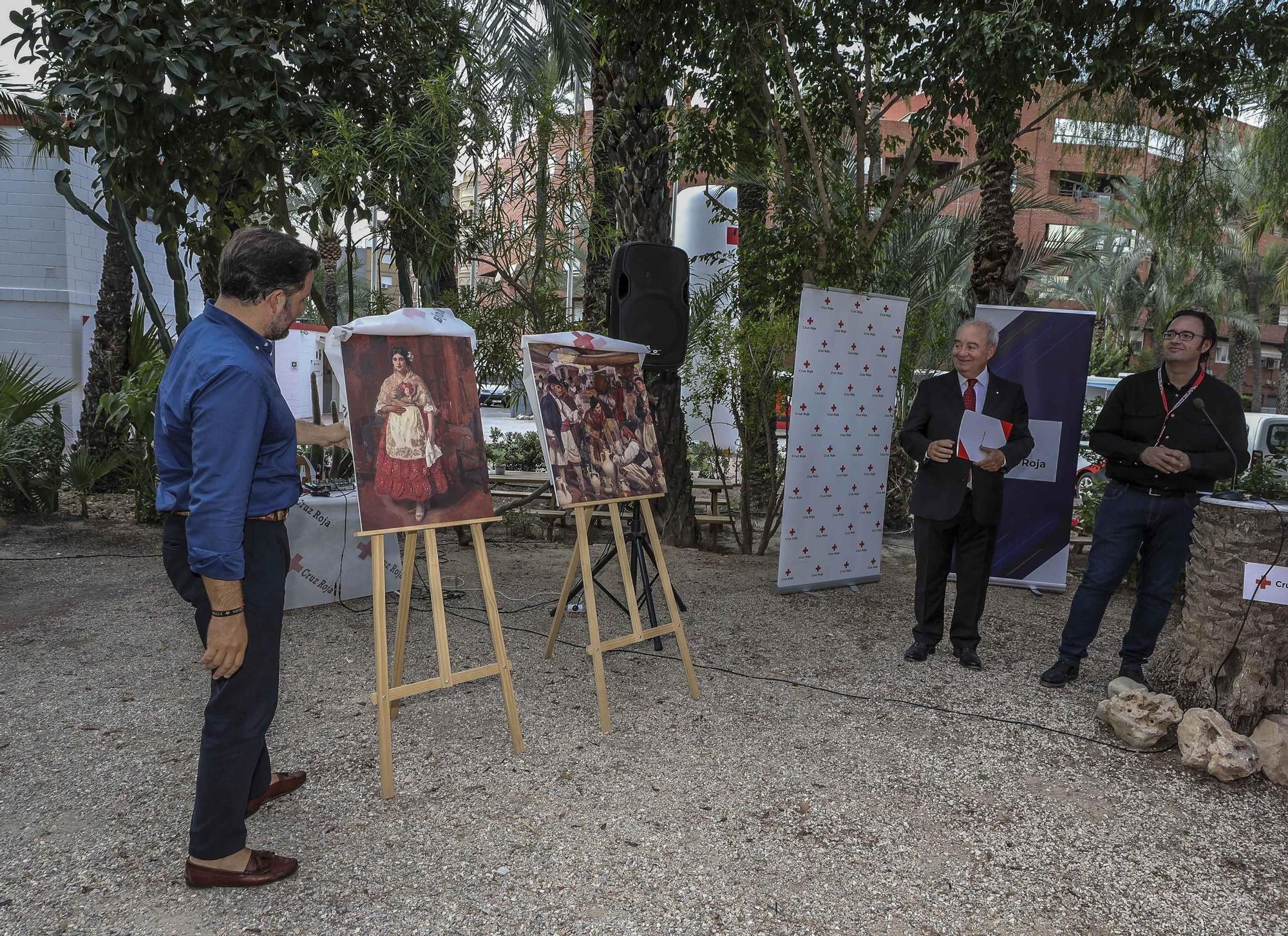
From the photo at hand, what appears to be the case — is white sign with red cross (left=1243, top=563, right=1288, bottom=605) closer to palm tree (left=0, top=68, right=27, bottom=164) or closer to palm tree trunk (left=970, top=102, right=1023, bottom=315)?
palm tree trunk (left=970, top=102, right=1023, bottom=315)

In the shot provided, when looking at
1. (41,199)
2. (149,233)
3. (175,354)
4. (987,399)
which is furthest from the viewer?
(149,233)

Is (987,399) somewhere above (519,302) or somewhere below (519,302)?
below

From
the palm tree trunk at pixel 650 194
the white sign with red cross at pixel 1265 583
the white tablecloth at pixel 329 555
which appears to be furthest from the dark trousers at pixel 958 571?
the white tablecloth at pixel 329 555

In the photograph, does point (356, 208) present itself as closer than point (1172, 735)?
No

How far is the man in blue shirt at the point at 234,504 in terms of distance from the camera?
2084 millimetres

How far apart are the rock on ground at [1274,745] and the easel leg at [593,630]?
2.48 m

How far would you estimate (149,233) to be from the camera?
10555mm

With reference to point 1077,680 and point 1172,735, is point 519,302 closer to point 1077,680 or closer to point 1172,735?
point 1077,680

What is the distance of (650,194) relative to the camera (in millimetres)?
6965

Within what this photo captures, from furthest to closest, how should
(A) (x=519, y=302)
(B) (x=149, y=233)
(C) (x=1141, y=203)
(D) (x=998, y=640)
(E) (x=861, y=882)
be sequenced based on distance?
(B) (x=149, y=233) → (C) (x=1141, y=203) → (A) (x=519, y=302) → (D) (x=998, y=640) → (E) (x=861, y=882)

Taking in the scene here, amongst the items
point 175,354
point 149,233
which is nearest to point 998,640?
point 175,354

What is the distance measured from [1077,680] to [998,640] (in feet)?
2.41

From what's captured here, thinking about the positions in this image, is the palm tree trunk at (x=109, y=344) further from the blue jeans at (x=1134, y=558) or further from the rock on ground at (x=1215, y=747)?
the rock on ground at (x=1215, y=747)

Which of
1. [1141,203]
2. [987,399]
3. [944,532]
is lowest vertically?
[944,532]
